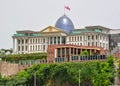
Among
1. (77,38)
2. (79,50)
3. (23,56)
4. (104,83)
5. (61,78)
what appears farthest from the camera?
(77,38)

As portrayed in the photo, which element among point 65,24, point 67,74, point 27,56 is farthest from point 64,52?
point 65,24

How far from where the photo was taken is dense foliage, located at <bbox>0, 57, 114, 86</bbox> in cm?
7631

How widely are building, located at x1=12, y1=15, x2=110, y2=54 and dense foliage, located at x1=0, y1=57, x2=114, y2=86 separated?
124 feet

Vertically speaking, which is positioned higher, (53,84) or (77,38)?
(77,38)

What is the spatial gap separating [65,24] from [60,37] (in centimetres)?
442

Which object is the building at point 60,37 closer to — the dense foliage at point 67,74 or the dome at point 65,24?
the dome at point 65,24

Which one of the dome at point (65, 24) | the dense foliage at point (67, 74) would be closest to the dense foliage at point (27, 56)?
the dense foliage at point (67, 74)

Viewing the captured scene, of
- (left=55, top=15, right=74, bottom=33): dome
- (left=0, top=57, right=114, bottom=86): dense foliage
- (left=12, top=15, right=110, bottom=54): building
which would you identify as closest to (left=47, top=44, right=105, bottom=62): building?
(left=0, top=57, right=114, bottom=86): dense foliage

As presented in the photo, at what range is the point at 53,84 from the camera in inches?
3226

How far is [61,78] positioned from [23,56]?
21587mm

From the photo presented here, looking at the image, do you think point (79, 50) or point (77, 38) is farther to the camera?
point (77, 38)

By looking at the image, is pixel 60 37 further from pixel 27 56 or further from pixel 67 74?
pixel 67 74

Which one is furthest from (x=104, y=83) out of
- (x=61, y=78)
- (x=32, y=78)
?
(x=32, y=78)

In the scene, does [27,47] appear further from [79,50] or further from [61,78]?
[61,78]
